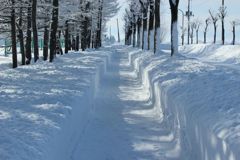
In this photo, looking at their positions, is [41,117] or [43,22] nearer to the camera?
[41,117]

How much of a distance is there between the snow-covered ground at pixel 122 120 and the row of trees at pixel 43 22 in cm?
1118

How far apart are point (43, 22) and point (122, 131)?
25.0 metres

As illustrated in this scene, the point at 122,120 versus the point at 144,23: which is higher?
the point at 144,23

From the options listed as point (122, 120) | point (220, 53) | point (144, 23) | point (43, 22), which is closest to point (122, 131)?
point (122, 120)

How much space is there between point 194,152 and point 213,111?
0.76m

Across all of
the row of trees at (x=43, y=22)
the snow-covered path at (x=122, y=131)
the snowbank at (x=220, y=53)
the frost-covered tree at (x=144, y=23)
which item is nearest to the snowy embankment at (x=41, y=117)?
the snow-covered path at (x=122, y=131)

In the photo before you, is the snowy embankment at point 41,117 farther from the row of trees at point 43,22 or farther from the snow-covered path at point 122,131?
the row of trees at point 43,22

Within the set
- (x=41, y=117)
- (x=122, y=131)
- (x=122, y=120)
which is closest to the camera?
(x=41, y=117)

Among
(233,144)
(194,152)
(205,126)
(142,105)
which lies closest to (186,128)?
(194,152)

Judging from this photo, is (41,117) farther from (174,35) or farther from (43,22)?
(43,22)

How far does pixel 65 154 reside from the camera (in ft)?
25.8

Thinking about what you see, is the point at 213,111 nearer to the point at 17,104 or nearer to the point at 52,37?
the point at 17,104

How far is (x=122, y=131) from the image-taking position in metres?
10.8

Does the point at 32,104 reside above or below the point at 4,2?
below
